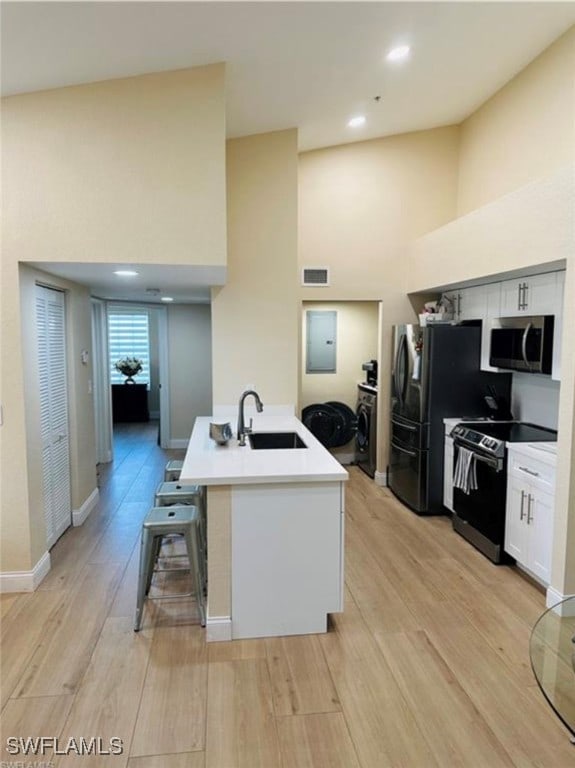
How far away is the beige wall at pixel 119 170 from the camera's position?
9.16 ft

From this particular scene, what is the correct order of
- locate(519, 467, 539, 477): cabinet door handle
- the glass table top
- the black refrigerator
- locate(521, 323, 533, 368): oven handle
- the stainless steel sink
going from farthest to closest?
the black refrigerator
the stainless steel sink
locate(521, 323, 533, 368): oven handle
locate(519, 467, 539, 477): cabinet door handle
the glass table top

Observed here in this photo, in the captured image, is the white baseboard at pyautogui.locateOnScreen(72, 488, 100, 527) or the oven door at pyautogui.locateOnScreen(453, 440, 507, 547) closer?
the oven door at pyautogui.locateOnScreen(453, 440, 507, 547)

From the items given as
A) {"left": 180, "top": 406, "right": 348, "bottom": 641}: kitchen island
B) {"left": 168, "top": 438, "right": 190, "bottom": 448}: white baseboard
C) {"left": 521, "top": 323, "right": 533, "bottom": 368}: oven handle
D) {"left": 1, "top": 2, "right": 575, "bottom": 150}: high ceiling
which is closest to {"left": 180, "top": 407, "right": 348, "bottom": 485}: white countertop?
{"left": 180, "top": 406, "right": 348, "bottom": 641}: kitchen island

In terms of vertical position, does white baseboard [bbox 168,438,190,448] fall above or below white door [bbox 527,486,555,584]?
below

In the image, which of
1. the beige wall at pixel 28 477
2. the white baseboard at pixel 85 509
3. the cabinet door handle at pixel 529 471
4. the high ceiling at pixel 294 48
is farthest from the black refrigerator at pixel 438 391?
the beige wall at pixel 28 477

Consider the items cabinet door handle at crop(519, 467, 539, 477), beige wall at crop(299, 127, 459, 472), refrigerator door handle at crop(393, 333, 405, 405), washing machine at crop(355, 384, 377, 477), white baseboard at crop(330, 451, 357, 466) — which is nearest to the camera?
cabinet door handle at crop(519, 467, 539, 477)

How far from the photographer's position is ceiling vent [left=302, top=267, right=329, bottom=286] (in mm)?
5129

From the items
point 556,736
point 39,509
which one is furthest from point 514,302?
point 39,509

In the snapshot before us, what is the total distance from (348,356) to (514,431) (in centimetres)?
260

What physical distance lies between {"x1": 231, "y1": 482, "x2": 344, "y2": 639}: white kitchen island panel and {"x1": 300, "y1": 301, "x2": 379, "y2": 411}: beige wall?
3388mm

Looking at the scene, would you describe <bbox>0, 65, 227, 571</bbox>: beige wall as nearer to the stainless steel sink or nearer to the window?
the stainless steel sink

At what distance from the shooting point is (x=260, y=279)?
167 inches

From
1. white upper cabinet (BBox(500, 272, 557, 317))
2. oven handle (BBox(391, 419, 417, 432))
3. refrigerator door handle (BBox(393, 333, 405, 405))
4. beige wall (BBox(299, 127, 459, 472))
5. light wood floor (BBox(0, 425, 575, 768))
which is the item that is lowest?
light wood floor (BBox(0, 425, 575, 768))

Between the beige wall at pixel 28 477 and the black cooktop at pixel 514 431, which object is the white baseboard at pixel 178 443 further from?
the black cooktop at pixel 514 431
